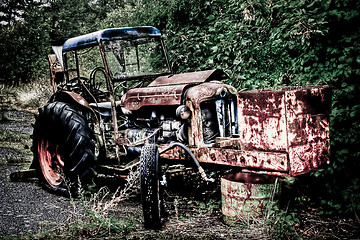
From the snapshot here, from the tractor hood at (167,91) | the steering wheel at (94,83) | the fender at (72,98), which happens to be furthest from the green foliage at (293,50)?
the fender at (72,98)

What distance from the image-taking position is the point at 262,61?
238 inches

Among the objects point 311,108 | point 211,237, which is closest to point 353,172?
point 311,108

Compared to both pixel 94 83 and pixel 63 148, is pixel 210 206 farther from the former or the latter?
pixel 94 83

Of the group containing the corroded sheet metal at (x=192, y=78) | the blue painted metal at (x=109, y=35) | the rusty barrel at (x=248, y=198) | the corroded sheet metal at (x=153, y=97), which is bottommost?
the rusty barrel at (x=248, y=198)

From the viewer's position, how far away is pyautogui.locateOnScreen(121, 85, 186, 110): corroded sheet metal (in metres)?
4.29

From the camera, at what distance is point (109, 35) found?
4941mm

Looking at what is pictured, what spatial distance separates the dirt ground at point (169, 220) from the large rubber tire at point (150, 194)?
4.2 inches

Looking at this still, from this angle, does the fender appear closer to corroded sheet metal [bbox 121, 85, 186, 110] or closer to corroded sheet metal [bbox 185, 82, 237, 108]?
corroded sheet metal [bbox 121, 85, 186, 110]

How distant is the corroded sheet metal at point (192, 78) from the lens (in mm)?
4570

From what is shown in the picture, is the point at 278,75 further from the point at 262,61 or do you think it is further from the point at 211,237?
the point at 211,237

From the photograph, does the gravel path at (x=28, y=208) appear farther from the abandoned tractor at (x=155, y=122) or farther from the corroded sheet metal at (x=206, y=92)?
the corroded sheet metal at (x=206, y=92)

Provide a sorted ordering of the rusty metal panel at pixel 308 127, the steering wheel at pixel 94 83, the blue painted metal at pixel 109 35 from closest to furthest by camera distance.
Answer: the rusty metal panel at pixel 308 127 → the blue painted metal at pixel 109 35 → the steering wheel at pixel 94 83

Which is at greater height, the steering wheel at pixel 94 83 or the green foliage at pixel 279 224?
the steering wheel at pixel 94 83

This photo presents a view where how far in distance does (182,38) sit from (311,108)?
442 centimetres
